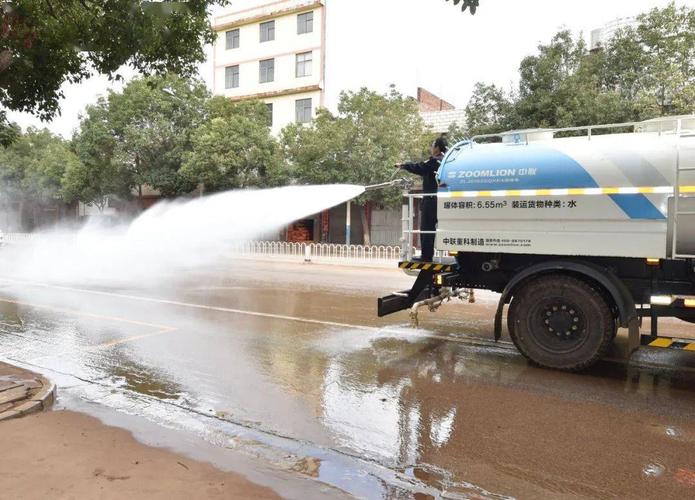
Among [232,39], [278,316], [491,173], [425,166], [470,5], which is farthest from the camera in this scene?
[232,39]

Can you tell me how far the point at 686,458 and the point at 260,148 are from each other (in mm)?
23421

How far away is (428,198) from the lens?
23.3ft

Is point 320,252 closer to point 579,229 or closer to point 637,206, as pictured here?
point 579,229

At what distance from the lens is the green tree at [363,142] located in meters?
23.1

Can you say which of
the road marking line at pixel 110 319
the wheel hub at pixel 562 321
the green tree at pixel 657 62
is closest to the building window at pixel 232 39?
the green tree at pixel 657 62

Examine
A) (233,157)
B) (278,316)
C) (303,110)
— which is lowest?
(278,316)

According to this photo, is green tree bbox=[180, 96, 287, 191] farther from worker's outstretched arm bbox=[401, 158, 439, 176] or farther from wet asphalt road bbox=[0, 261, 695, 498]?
worker's outstretched arm bbox=[401, 158, 439, 176]

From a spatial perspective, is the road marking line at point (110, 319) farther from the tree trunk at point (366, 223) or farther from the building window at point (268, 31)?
the building window at point (268, 31)

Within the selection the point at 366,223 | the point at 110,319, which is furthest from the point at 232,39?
the point at 110,319

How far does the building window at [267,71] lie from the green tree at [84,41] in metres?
26.3

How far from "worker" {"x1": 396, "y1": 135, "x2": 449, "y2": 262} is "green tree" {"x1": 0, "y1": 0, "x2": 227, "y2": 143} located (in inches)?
147

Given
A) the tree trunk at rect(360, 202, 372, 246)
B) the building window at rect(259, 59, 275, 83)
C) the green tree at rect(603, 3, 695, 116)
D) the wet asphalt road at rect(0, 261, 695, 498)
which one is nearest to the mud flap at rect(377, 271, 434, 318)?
the wet asphalt road at rect(0, 261, 695, 498)

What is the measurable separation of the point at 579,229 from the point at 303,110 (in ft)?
91.4

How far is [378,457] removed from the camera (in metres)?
4.05
